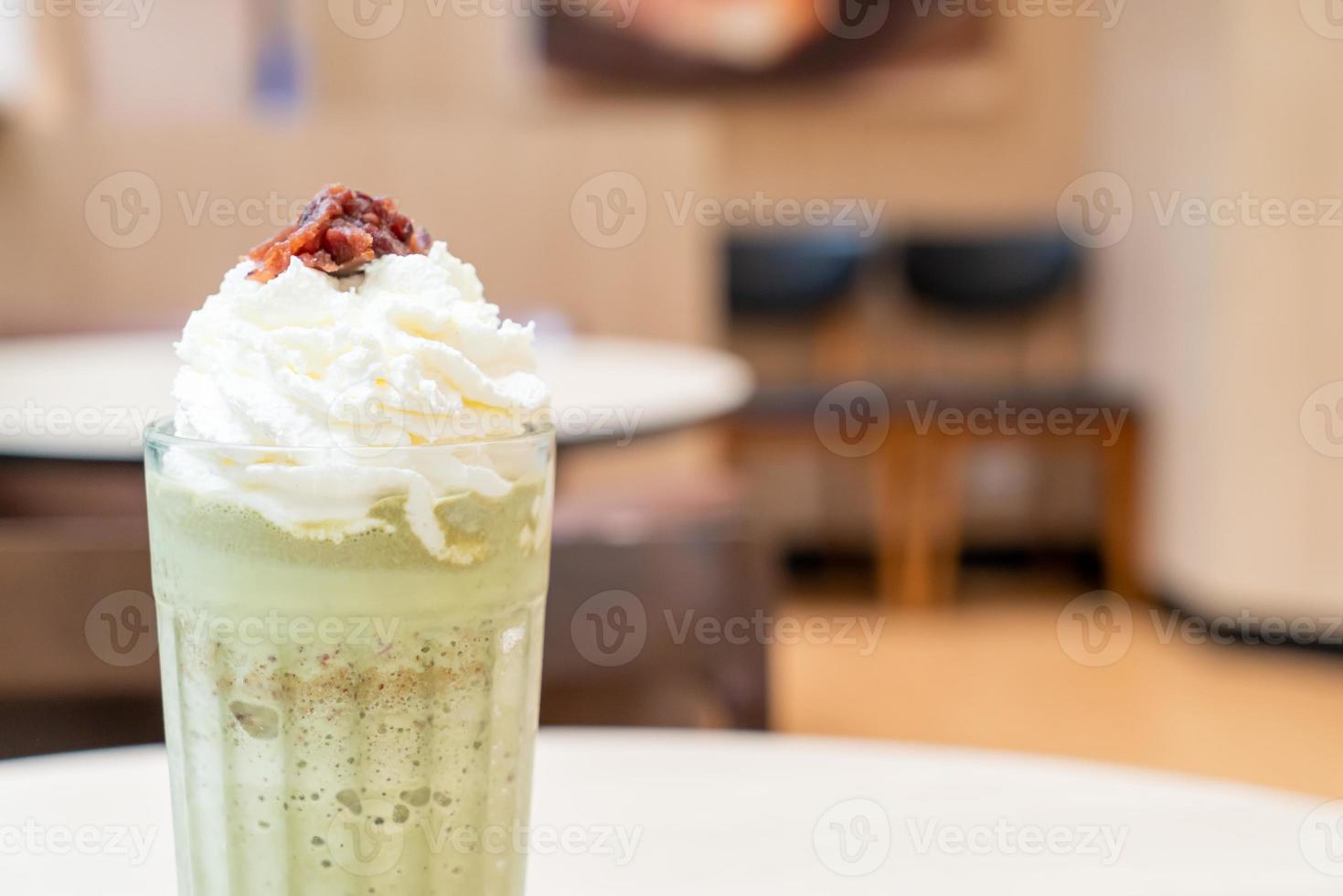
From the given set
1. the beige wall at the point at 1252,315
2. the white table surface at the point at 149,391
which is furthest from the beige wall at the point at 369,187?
the beige wall at the point at 1252,315

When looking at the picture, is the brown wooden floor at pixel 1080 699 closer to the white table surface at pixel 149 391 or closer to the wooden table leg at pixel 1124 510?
the wooden table leg at pixel 1124 510

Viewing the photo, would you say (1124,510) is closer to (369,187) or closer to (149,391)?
(369,187)

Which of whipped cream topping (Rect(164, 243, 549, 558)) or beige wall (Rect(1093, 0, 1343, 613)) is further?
beige wall (Rect(1093, 0, 1343, 613))

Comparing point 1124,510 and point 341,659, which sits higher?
point 341,659

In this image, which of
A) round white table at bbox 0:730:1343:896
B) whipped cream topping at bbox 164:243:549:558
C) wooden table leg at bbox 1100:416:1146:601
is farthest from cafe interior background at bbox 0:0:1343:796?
whipped cream topping at bbox 164:243:549:558

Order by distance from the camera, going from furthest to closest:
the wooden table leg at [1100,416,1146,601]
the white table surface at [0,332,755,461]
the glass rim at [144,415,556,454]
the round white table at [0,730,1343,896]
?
the wooden table leg at [1100,416,1146,601]
the white table surface at [0,332,755,461]
the round white table at [0,730,1343,896]
the glass rim at [144,415,556,454]

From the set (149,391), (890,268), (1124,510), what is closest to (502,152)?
(890,268)

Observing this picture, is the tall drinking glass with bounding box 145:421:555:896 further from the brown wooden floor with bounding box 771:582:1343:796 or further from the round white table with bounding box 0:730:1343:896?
the brown wooden floor with bounding box 771:582:1343:796
